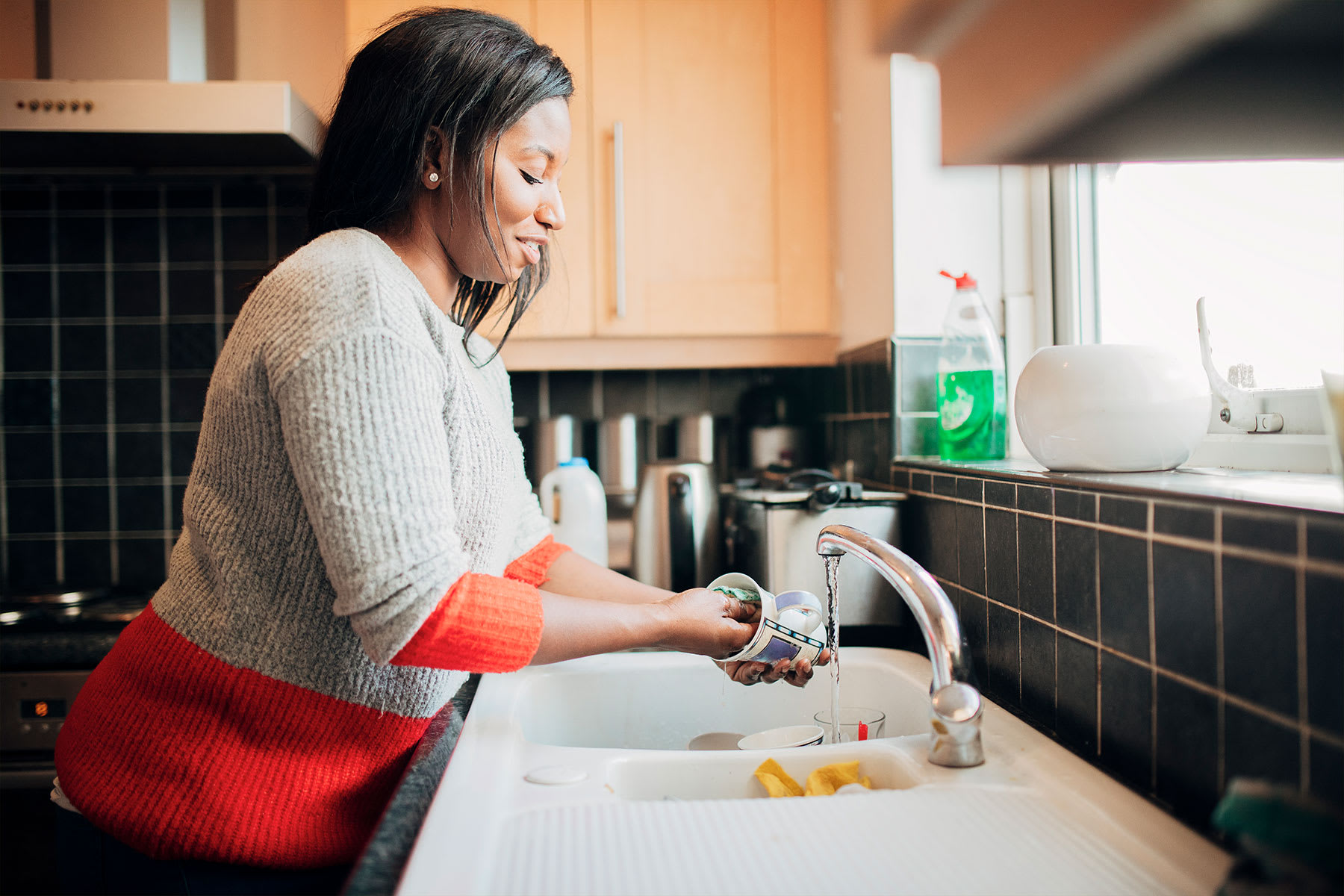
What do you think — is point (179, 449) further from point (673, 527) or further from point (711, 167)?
point (711, 167)

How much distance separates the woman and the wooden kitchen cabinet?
0.86 meters

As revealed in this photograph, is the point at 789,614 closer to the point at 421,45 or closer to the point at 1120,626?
the point at 1120,626

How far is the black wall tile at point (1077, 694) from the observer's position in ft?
2.28

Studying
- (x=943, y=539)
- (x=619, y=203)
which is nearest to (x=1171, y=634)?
(x=943, y=539)

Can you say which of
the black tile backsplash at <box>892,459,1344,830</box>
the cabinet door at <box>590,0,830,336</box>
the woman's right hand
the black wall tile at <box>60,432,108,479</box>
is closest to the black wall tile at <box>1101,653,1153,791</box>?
the black tile backsplash at <box>892,459,1344,830</box>

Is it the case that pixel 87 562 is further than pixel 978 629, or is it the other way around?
pixel 87 562

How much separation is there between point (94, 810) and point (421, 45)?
0.75 metres

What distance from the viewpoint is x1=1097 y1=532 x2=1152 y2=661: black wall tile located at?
627 millimetres

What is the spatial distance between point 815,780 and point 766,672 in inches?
6.4

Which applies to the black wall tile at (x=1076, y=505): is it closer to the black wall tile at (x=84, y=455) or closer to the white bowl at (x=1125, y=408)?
the white bowl at (x=1125, y=408)

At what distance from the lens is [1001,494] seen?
88 centimetres

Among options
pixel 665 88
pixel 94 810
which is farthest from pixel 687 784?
pixel 665 88

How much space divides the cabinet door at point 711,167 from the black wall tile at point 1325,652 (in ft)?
4.44

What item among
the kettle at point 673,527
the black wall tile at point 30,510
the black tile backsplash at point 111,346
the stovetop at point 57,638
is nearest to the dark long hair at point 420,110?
the kettle at point 673,527
